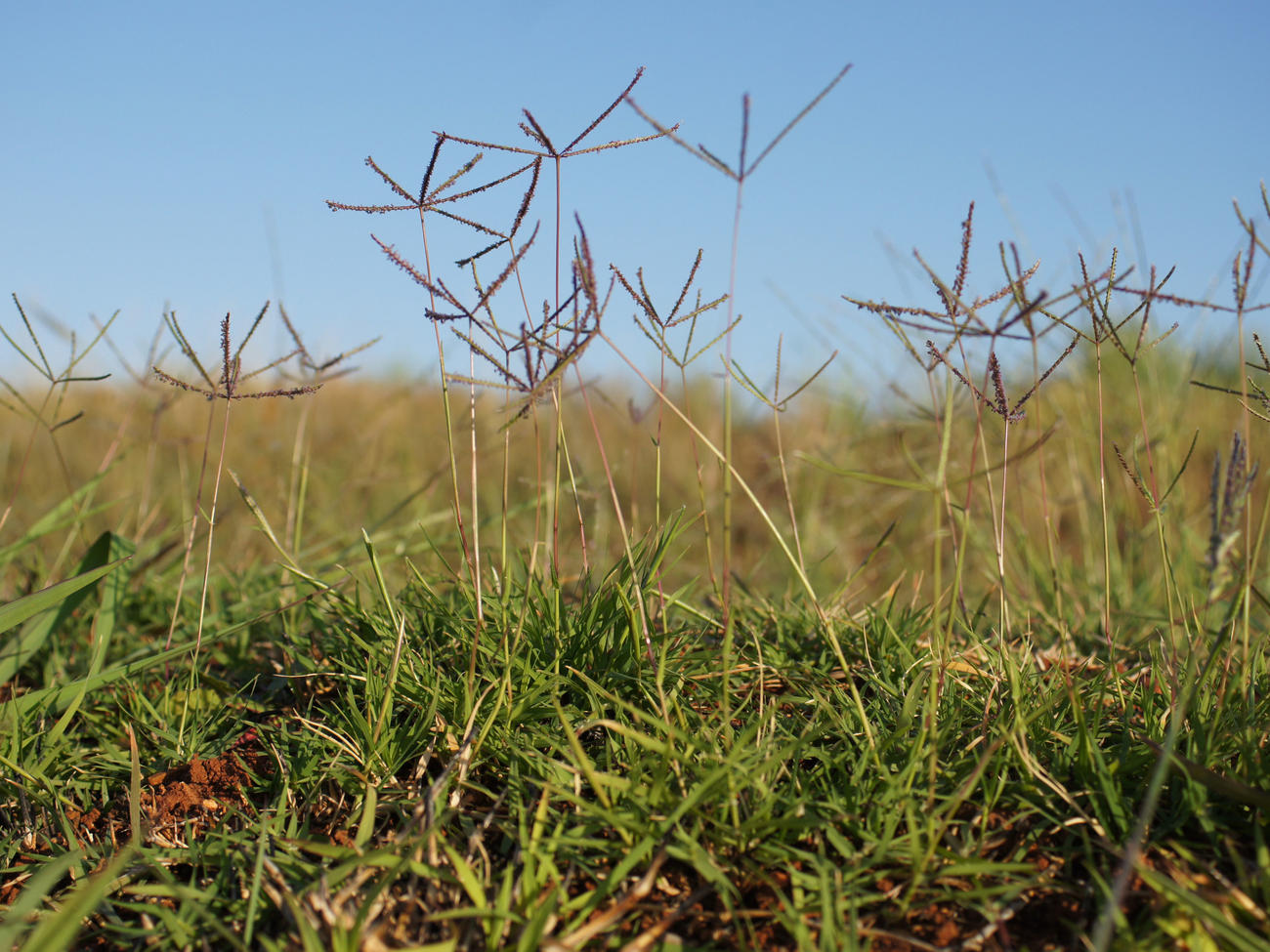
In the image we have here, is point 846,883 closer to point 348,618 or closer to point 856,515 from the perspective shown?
point 348,618

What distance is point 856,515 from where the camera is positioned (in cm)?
509

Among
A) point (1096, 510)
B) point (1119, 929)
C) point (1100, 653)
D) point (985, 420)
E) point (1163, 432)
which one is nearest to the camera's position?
point (1119, 929)

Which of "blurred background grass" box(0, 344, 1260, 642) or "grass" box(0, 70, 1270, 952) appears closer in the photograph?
"grass" box(0, 70, 1270, 952)

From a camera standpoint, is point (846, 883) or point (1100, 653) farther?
point (1100, 653)

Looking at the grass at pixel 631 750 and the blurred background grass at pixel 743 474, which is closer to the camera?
the grass at pixel 631 750

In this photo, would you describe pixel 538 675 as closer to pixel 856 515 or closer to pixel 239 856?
pixel 239 856

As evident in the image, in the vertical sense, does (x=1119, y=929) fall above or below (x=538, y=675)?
below

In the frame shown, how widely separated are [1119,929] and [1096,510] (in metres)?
2.77

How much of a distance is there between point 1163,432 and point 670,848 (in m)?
2.83

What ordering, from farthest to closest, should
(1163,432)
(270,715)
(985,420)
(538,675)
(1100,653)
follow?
1. (985,420)
2. (1163,432)
3. (1100,653)
4. (270,715)
5. (538,675)

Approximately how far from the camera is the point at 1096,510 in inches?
135

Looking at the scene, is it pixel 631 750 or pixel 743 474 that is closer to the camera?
pixel 631 750

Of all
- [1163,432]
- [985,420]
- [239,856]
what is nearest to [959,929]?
[239,856]

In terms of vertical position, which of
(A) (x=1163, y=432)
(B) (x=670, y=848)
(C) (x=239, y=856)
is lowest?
(C) (x=239, y=856)
